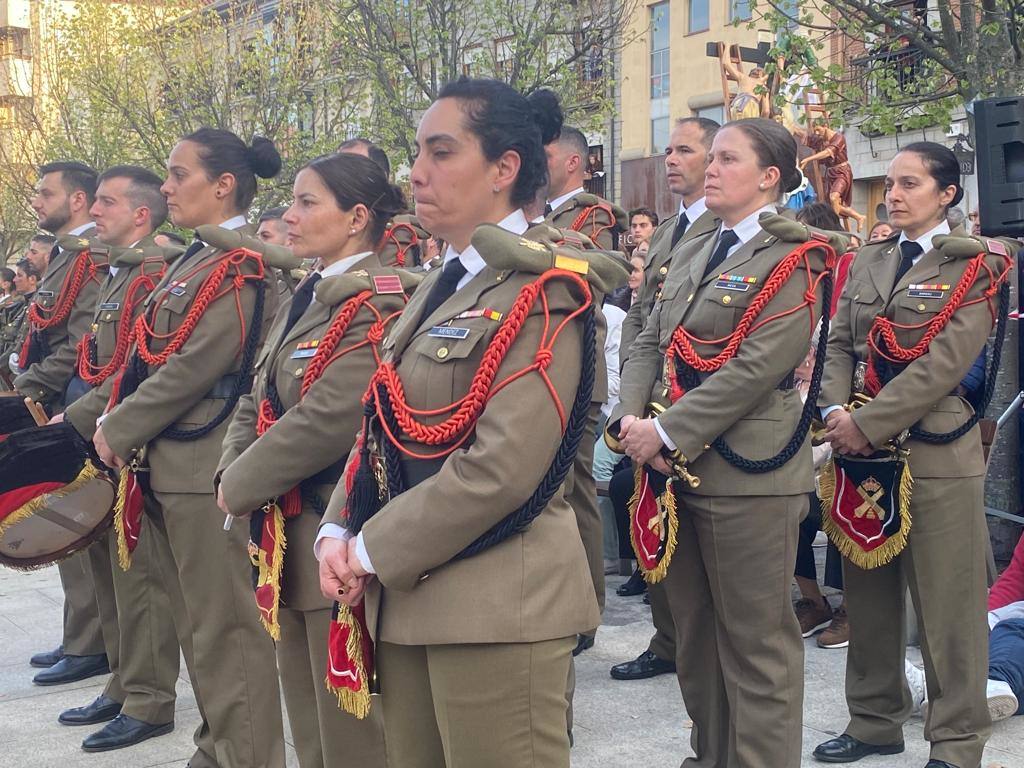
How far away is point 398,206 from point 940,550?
219cm

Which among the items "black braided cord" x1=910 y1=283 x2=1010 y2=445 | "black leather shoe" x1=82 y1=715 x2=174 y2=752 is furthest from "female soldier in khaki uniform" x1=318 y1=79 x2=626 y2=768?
"black leather shoe" x1=82 y1=715 x2=174 y2=752

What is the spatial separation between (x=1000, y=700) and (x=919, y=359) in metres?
1.42

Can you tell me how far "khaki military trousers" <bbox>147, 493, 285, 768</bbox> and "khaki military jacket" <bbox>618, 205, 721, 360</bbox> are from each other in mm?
1660

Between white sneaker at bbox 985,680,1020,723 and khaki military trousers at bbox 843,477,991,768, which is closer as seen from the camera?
khaki military trousers at bbox 843,477,991,768

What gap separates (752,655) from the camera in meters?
3.89

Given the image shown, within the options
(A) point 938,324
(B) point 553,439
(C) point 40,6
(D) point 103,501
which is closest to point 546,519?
(B) point 553,439

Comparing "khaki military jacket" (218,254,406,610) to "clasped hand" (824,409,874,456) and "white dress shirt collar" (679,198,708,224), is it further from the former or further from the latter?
"white dress shirt collar" (679,198,708,224)

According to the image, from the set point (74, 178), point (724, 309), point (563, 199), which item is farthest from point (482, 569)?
point (74, 178)

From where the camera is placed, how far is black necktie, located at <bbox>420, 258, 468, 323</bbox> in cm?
287

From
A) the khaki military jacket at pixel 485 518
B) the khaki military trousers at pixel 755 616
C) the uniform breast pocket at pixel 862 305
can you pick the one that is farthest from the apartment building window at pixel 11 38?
the khaki military jacket at pixel 485 518

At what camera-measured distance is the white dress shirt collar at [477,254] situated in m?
2.82

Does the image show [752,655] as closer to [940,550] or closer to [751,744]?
[751,744]

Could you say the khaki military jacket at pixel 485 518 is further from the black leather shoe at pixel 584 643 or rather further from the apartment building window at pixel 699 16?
the apartment building window at pixel 699 16

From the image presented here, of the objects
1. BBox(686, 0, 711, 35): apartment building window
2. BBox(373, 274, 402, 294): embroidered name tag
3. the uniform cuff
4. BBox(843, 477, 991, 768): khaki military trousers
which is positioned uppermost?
BBox(686, 0, 711, 35): apartment building window
